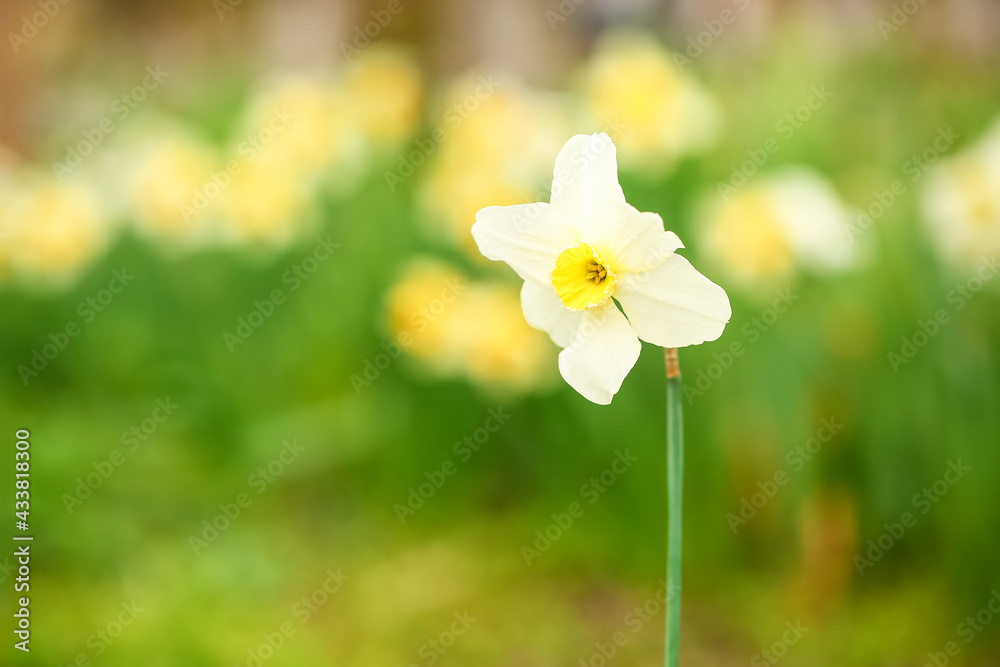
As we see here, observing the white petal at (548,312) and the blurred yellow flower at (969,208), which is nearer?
the white petal at (548,312)

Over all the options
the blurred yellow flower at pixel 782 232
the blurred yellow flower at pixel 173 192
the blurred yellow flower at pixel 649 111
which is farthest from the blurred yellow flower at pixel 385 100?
the blurred yellow flower at pixel 782 232

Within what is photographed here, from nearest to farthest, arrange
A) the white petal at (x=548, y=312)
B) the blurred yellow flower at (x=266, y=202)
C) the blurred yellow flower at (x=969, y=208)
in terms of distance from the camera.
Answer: the white petal at (x=548, y=312)
the blurred yellow flower at (x=969, y=208)
the blurred yellow flower at (x=266, y=202)

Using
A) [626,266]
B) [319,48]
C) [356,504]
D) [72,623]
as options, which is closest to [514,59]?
[319,48]

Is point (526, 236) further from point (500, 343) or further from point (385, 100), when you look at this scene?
point (385, 100)

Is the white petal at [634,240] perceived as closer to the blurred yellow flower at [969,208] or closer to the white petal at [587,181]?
the white petal at [587,181]

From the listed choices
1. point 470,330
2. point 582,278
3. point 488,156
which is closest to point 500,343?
point 470,330

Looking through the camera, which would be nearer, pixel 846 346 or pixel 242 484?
pixel 846 346

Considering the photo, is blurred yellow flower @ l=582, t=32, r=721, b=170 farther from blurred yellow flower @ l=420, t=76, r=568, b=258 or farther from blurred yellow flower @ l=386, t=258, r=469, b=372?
blurred yellow flower @ l=386, t=258, r=469, b=372

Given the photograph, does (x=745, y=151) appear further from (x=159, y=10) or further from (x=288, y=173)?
(x=159, y=10)
